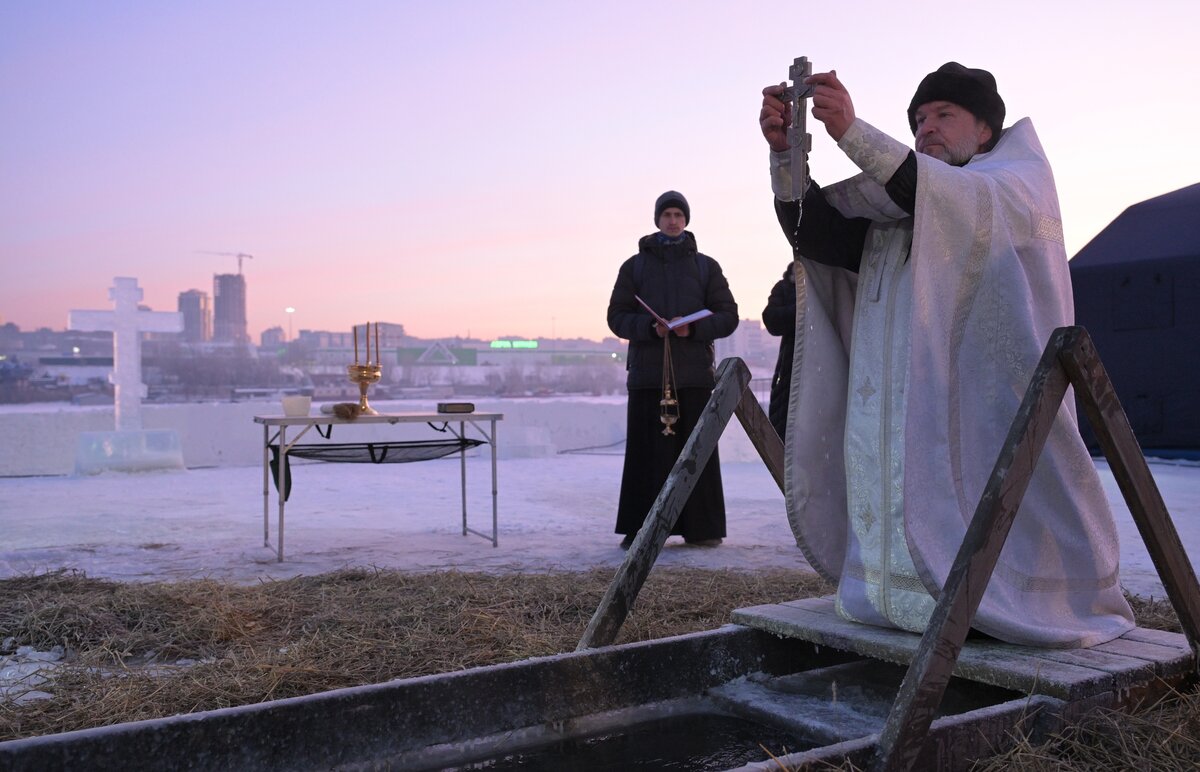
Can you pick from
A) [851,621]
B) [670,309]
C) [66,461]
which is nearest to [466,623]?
[851,621]

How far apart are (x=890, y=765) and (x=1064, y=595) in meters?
0.85

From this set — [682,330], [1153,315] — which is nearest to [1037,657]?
[682,330]

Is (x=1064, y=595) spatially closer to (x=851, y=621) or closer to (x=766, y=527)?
(x=851, y=621)

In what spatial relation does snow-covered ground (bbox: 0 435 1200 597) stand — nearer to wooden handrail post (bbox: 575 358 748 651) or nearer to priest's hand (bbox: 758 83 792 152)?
wooden handrail post (bbox: 575 358 748 651)

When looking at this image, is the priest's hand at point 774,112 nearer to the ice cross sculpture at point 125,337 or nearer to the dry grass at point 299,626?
the dry grass at point 299,626

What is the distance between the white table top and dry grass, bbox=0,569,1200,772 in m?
0.84

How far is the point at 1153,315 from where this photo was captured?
32.8 feet

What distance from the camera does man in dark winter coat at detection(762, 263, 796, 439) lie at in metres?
5.49

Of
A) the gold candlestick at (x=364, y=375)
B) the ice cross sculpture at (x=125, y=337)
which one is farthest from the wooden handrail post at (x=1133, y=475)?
the ice cross sculpture at (x=125, y=337)

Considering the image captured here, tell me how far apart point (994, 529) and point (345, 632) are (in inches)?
83.4

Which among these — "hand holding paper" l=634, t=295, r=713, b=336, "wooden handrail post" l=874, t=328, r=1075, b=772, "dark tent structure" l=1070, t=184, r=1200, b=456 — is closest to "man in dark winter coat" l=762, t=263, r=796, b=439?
"hand holding paper" l=634, t=295, r=713, b=336

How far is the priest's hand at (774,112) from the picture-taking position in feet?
7.71

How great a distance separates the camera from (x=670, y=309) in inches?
220

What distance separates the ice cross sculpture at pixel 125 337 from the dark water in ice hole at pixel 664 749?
1031cm
